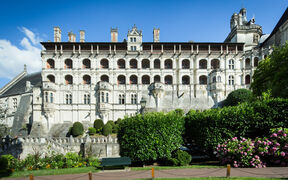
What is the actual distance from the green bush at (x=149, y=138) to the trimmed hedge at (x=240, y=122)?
2234 mm

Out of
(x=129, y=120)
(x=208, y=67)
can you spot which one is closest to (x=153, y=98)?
(x=208, y=67)

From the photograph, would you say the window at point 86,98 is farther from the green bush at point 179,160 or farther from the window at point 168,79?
the green bush at point 179,160

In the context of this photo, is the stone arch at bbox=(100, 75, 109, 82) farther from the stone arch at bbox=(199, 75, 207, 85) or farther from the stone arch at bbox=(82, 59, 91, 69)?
the stone arch at bbox=(199, 75, 207, 85)

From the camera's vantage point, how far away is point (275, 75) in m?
19.3

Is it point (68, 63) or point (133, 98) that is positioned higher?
point (68, 63)

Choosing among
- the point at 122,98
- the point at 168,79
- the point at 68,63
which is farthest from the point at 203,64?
the point at 68,63

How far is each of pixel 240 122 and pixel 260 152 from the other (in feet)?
8.13

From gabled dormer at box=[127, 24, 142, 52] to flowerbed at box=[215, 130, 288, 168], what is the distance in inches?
1284

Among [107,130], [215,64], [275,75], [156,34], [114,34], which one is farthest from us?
[156,34]

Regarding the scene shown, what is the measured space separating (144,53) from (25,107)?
33.8m

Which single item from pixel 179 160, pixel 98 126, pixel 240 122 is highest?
pixel 240 122

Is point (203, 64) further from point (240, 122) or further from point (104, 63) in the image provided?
point (240, 122)

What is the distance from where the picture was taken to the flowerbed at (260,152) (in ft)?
36.4

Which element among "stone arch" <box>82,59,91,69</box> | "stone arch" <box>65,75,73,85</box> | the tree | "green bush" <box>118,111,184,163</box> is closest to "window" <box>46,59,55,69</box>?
"stone arch" <box>65,75,73,85</box>
